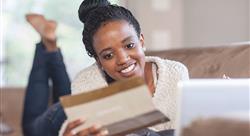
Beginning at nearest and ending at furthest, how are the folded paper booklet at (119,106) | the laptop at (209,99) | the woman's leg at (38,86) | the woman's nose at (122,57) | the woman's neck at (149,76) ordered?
the laptop at (209,99), the folded paper booklet at (119,106), the woman's nose at (122,57), the woman's neck at (149,76), the woman's leg at (38,86)

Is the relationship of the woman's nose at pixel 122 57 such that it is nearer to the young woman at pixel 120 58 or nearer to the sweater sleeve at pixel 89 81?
the young woman at pixel 120 58

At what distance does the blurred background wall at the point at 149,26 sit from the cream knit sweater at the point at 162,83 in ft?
5.97

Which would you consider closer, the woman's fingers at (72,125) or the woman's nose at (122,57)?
the woman's fingers at (72,125)

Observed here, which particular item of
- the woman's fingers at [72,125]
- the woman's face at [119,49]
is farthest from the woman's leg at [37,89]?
the woman's fingers at [72,125]

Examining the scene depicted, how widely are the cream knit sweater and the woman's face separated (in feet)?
0.30

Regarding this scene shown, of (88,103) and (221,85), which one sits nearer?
(221,85)

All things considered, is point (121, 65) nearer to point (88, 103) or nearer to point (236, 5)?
point (88, 103)

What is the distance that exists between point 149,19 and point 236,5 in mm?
591

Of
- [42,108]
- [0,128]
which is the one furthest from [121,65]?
[0,128]

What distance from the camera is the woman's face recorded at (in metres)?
1.24

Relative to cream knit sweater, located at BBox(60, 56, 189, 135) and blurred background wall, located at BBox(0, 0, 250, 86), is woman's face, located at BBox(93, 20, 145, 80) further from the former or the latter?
blurred background wall, located at BBox(0, 0, 250, 86)

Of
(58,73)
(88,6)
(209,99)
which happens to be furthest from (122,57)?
(58,73)

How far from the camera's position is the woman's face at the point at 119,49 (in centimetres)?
124

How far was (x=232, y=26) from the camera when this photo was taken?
3.23 meters
